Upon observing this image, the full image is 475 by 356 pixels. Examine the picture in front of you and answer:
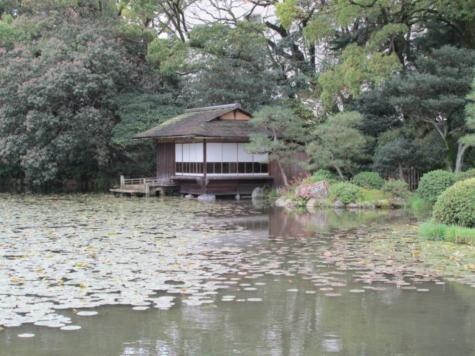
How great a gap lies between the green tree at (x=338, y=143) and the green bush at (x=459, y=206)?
30.2 feet

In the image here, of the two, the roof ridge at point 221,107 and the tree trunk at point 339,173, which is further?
the roof ridge at point 221,107

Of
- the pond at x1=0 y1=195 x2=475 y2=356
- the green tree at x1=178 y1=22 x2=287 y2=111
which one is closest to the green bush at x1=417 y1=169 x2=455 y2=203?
the pond at x1=0 y1=195 x2=475 y2=356

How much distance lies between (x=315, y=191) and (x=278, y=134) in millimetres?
4484

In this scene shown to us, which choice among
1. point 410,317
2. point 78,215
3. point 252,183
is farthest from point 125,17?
point 410,317

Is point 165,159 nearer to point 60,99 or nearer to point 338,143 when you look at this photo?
point 60,99

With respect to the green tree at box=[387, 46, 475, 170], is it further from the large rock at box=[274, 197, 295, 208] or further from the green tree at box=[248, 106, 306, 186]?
the large rock at box=[274, 197, 295, 208]

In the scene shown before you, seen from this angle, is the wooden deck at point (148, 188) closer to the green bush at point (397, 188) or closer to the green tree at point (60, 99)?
the green tree at point (60, 99)

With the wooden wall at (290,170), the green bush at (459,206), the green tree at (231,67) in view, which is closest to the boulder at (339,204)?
the wooden wall at (290,170)

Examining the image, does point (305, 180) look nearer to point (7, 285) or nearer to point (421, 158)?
point (421, 158)

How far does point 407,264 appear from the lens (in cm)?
962

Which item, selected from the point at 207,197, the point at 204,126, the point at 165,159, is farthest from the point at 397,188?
the point at 165,159

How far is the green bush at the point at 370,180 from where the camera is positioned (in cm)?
2170

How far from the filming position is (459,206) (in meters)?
12.3

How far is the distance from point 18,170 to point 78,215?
16793 mm
